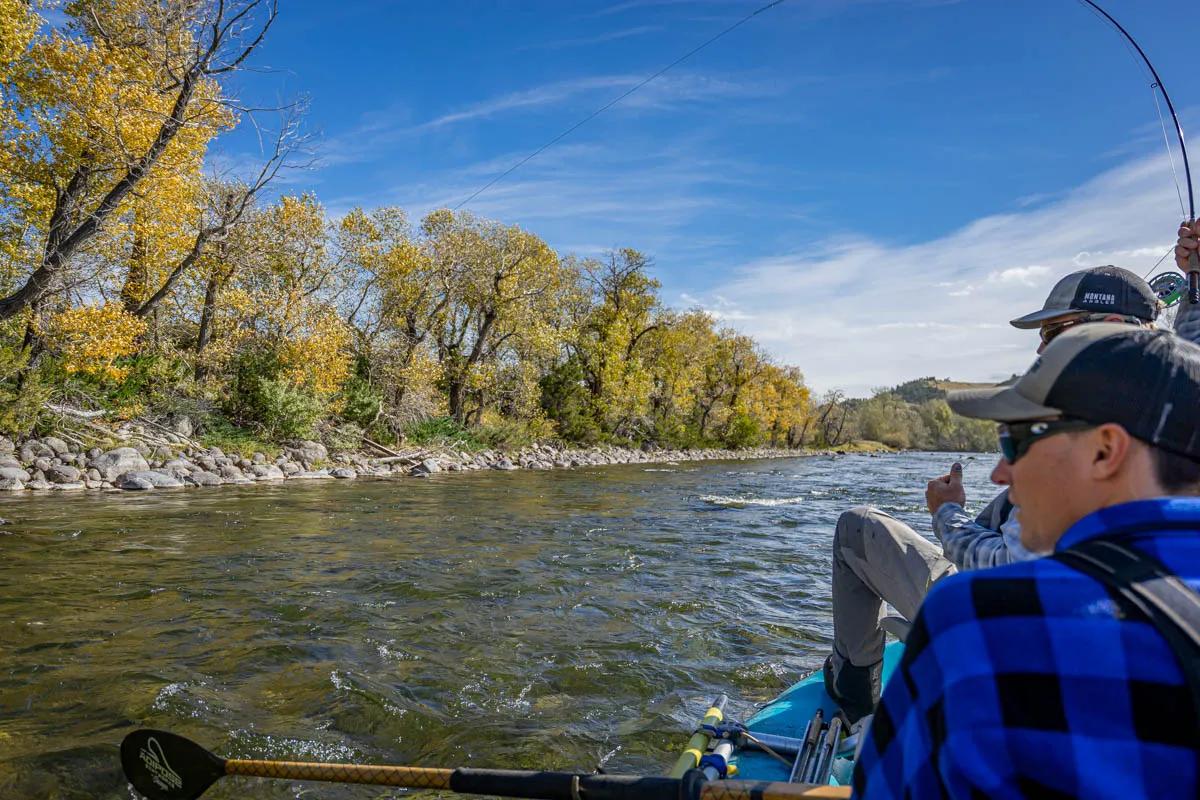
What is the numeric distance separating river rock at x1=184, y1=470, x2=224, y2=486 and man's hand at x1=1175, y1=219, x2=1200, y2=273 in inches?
566

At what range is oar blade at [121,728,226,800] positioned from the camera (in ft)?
8.39

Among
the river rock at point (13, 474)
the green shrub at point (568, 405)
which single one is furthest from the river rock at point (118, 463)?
the green shrub at point (568, 405)

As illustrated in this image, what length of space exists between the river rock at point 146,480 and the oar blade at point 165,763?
11490mm

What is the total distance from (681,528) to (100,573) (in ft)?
22.7

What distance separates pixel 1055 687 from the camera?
0.83m

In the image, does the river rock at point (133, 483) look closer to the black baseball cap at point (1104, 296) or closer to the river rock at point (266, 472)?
the river rock at point (266, 472)

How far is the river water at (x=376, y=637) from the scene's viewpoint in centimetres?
328

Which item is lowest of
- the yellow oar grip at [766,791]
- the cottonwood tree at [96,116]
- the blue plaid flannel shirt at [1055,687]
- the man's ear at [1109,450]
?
the yellow oar grip at [766,791]

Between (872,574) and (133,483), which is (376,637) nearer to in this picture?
(872,574)

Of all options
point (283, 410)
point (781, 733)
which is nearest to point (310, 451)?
point (283, 410)

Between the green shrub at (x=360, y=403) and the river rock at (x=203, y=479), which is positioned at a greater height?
the green shrub at (x=360, y=403)

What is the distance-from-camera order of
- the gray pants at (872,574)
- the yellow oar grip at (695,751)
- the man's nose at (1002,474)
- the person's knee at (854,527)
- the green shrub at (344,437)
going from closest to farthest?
1. the man's nose at (1002,474)
2. the yellow oar grip at (695,751)
3. the gray pants at (872,574)
4. the person's knee at (854,527)
5. the green shrub at (344,437)

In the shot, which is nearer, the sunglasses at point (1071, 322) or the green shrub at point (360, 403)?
the sunglasses at point (1071, 322)

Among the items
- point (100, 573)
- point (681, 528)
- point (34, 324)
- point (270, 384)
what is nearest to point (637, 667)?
point (100, 573)
